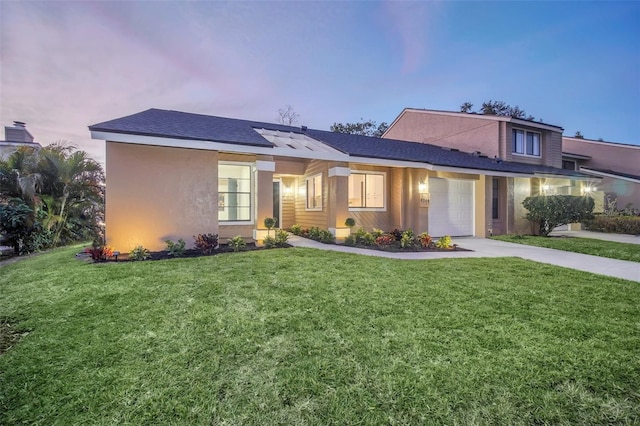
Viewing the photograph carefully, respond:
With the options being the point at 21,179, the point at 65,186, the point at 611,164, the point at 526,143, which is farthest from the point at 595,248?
the point at 21,179

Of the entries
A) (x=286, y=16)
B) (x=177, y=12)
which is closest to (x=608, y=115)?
(x=286, y=16)

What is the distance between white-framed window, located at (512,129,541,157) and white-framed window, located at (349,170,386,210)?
9.50 m

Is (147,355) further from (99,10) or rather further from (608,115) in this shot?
(608,115)

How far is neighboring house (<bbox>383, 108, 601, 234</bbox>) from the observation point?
13.9 metres

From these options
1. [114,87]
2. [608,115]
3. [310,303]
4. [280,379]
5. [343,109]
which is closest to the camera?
[280,379]

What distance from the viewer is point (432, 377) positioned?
2.59 meters

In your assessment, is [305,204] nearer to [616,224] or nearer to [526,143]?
[526,143]

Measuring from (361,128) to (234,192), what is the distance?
26299 mm

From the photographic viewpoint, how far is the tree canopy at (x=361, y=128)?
33.0 meters

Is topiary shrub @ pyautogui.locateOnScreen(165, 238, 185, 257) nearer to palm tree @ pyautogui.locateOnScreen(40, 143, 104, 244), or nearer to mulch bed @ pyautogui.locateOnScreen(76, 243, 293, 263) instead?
mulch bed @ pyautogui.locateOnScreen(76, 243, 293, 263)

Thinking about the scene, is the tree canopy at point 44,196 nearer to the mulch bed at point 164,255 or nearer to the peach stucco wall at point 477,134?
the mulch bed at point 164,255

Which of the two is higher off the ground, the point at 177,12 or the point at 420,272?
the point at 177,12

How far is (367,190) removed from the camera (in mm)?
12781

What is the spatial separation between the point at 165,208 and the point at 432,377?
8024 mm
